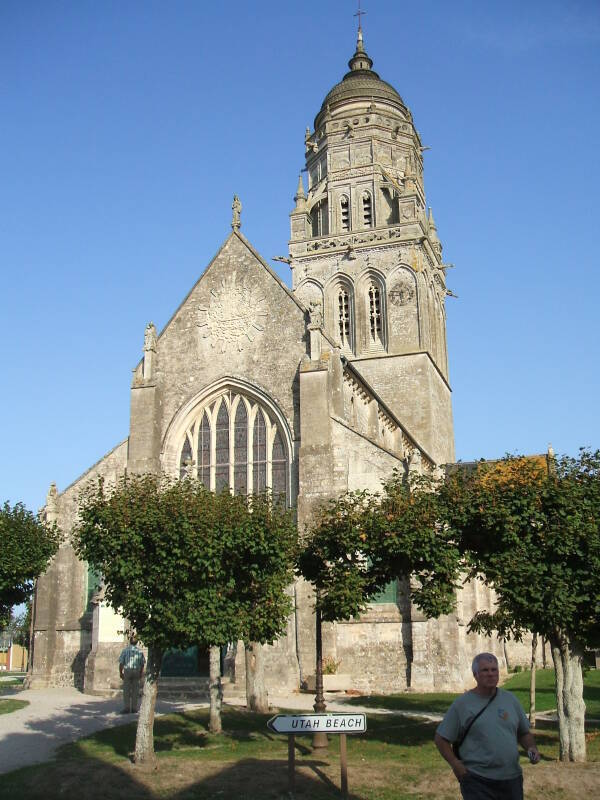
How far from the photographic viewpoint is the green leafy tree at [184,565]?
14844 mm

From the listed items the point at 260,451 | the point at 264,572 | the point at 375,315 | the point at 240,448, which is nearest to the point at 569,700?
the point at 264,572

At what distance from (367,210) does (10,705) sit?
106ft

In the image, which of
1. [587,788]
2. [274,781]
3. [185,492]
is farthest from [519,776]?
[185,492]

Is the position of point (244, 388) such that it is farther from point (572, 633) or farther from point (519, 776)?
point (519, 776)

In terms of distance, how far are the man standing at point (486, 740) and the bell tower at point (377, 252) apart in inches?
1341

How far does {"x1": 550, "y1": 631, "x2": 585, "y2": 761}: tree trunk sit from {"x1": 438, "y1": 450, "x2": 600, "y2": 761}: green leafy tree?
2 cm

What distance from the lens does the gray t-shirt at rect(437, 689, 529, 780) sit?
268 inches

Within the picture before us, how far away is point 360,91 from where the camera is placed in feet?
159

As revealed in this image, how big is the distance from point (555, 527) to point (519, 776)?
26.8ft

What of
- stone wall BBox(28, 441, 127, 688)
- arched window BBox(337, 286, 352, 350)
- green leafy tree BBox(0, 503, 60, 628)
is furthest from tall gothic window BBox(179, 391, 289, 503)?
arched window BBox(337, 286, 352, 350)

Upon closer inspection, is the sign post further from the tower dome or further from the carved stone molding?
the tower dome

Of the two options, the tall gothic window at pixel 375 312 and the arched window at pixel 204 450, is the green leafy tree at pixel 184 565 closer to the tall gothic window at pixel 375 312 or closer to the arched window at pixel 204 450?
the arched window at pixel 204 450

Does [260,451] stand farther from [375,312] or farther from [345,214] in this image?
[345,214]

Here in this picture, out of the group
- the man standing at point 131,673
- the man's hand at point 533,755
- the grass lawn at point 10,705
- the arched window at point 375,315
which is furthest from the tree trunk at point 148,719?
the arched window at point 375,315
